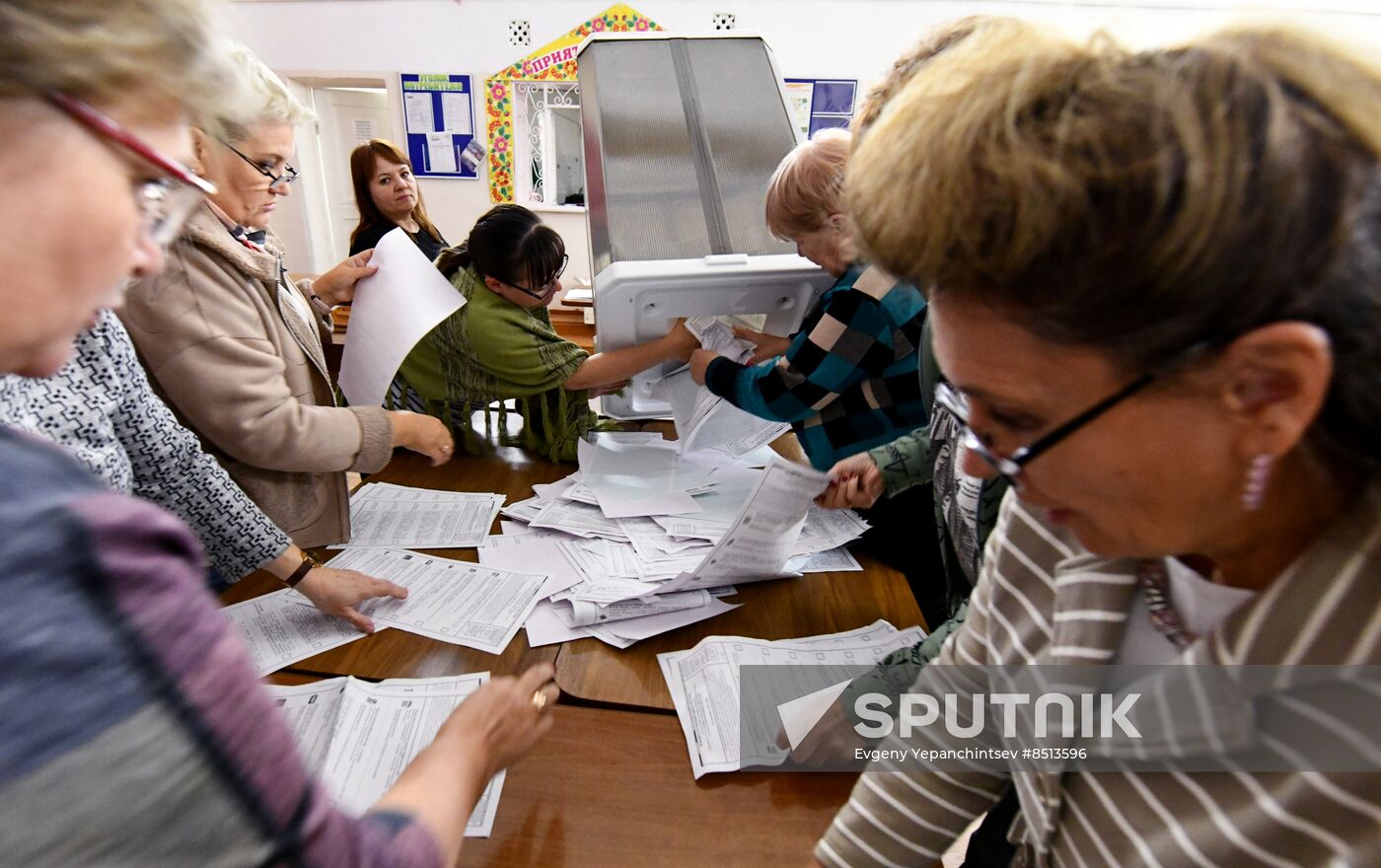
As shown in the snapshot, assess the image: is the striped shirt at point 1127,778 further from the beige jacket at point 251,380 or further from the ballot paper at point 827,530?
the beige jacket at point 251,380

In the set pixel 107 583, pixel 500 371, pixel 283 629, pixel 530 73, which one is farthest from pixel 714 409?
pixel 530 73

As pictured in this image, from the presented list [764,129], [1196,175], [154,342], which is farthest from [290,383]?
[1196,175]

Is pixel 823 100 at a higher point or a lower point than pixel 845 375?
higher

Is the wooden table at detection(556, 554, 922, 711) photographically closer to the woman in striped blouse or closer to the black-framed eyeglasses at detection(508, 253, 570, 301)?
the woman in striped blouse

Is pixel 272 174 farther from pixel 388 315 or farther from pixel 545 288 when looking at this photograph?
pixel 545 288

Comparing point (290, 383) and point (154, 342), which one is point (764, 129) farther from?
point (154, 342)

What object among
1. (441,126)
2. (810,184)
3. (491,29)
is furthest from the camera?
(441,126)

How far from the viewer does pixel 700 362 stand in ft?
5.02

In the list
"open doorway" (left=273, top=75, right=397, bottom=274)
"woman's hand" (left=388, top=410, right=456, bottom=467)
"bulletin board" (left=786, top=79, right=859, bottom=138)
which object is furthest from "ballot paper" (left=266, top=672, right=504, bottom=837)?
"open doorway" (left=273, top=75, right=397, bottom=274)

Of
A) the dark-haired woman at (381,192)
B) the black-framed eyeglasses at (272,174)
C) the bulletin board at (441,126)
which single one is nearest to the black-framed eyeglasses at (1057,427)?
the black-framed eyeglasses at (272,174)

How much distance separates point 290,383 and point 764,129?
3.59 feet

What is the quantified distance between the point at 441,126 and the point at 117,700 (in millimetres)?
4912

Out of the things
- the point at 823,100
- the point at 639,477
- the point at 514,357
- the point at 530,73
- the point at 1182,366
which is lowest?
the point at 639,477

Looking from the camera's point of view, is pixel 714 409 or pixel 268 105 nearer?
pixel 268 105
